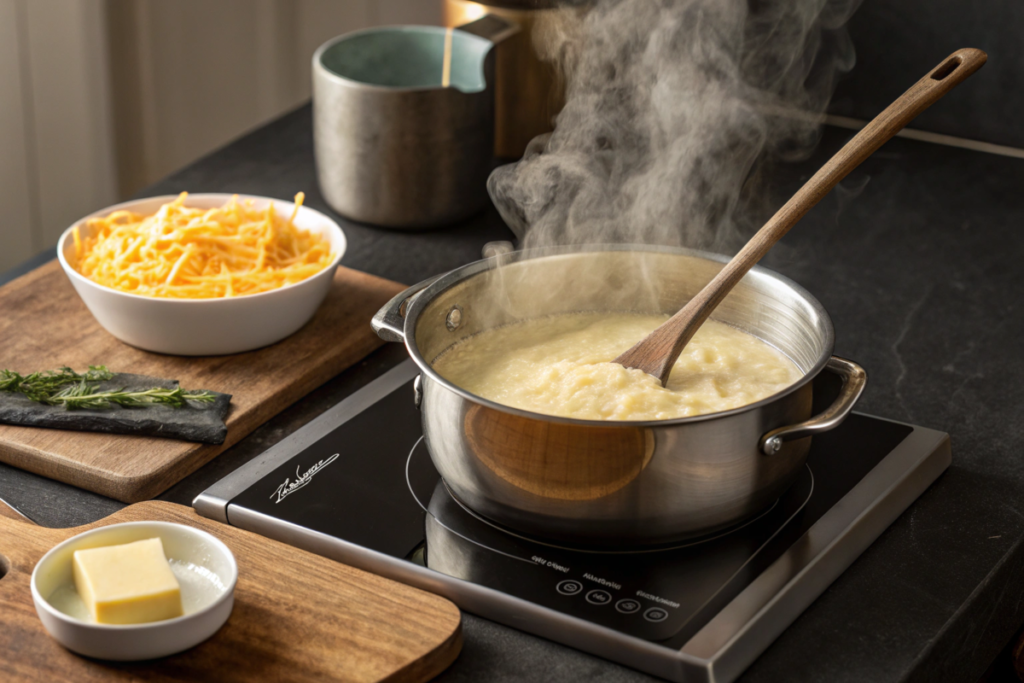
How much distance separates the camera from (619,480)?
32.4 inches

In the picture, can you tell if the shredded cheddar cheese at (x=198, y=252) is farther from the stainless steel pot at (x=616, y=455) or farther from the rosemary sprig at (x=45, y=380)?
the stainless steel pot at (x=616, y=455)

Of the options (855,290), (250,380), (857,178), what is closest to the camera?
(250,380)

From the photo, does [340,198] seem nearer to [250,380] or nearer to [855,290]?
[250,380]

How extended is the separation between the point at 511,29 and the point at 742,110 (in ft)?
1.53

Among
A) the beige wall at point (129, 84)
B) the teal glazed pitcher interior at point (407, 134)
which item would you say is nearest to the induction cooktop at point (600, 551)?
the teal glazed pitcher interior at point (407, 134)

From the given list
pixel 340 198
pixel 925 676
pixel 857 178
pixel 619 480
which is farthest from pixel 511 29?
pixel 925 676

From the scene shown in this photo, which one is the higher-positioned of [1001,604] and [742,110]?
[742,110]

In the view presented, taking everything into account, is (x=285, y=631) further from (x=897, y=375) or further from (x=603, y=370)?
(x=897, y=375)

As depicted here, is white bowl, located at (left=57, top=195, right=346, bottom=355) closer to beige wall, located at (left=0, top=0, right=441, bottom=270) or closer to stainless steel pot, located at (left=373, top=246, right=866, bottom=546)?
stainless steel pot, located at (left=373, top=246, right=866, bottom=546)

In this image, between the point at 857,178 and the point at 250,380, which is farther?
the point at 857,178

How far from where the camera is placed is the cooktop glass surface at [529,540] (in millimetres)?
851

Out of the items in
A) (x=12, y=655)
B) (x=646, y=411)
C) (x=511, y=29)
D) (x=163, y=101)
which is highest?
(x=511, y=29)

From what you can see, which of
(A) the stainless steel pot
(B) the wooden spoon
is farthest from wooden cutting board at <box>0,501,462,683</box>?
(B) the wooden spoon

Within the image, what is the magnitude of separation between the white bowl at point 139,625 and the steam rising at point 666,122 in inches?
24.1
